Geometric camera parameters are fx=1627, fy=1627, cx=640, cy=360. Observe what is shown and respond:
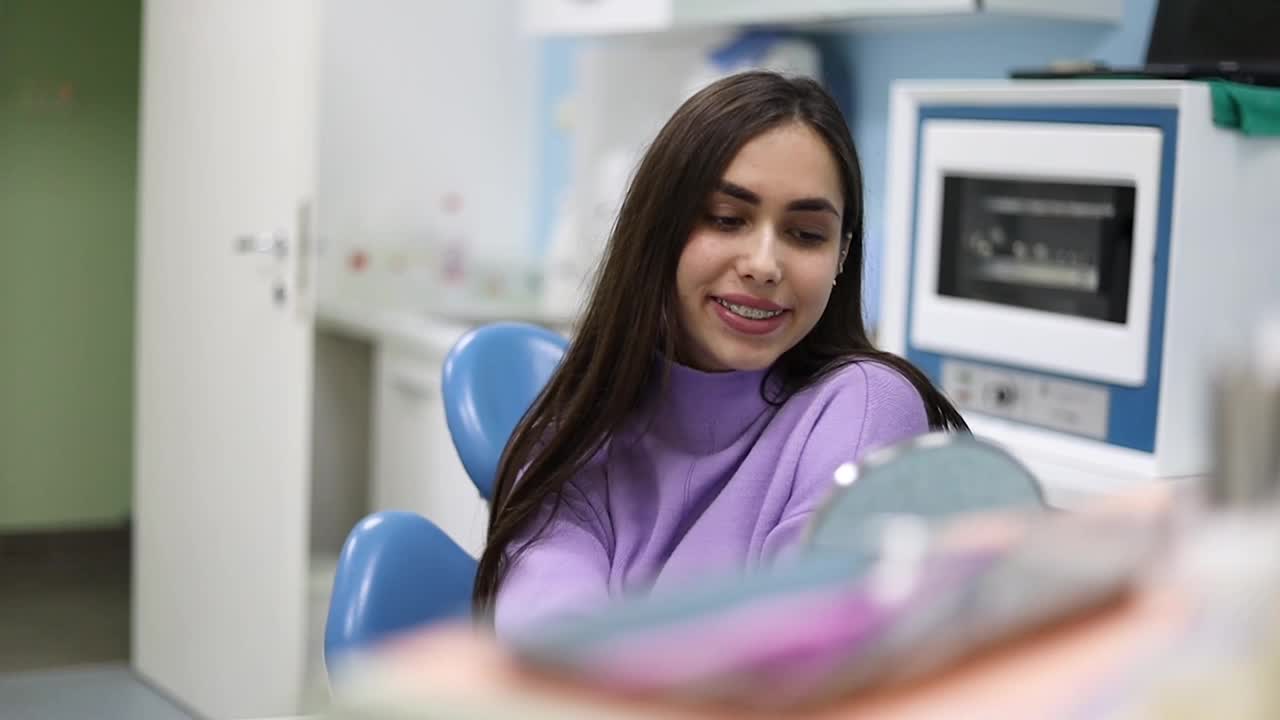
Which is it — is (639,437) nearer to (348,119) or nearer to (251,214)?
Result: (251,214)

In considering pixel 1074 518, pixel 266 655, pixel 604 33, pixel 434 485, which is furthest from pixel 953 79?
pixel 1074 518

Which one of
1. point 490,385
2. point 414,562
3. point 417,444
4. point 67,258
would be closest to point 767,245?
point 414,562

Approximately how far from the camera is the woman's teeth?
126 centimetres

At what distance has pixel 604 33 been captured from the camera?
3227 mm

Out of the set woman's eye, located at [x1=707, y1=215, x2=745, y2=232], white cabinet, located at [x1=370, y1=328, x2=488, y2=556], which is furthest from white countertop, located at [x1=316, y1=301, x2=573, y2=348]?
woman's eye, located at [x1=707, y1=215, x2=745, y2=232]

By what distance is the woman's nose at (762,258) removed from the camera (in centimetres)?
121

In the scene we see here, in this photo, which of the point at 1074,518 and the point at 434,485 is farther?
the point at 434,485

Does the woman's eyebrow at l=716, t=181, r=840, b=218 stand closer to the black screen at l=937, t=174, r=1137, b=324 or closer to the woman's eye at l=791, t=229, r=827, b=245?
the woman's eye at l=791, t=229, r=827, b=245

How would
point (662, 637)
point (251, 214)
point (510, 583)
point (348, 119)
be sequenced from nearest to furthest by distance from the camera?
point (662, 637)
point (510, 583)
point (251, 214)
point (348, 119)

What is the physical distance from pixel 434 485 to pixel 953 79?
126 cm

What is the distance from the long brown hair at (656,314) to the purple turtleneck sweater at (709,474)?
0.03 meters

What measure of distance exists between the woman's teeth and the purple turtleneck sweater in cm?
7

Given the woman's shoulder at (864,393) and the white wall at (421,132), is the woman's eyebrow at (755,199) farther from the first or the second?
the white wall at (421,132)

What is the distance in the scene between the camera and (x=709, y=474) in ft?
4.34
